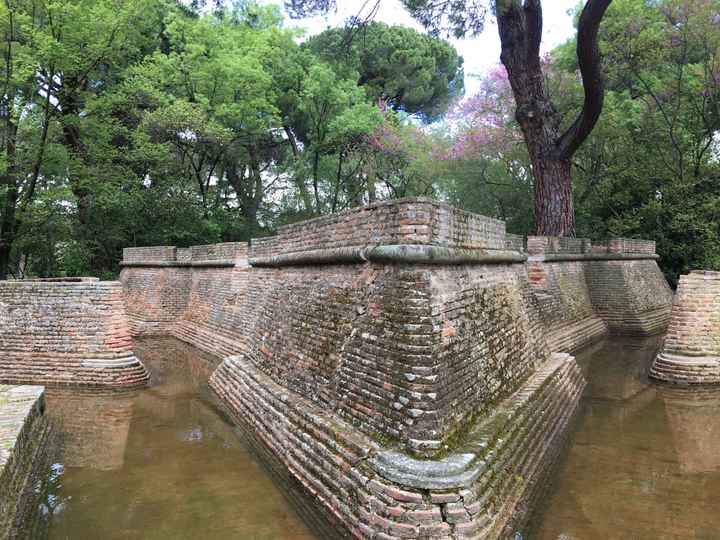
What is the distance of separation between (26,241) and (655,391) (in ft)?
49.1

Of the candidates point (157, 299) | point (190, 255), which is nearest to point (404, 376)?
point (190, 255)

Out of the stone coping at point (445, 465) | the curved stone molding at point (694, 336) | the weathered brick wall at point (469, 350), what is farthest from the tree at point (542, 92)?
the stone coping at point (445, 465)

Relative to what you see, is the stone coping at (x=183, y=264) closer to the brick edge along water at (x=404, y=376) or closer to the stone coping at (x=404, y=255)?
the brick edge along water at (x=404, y=376)

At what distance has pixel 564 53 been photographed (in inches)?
607

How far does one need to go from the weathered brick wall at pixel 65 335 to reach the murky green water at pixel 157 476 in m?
0.44

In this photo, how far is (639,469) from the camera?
4.61 metres

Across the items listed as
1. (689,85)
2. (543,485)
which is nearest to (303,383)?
(543,485)

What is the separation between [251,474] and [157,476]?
980 mm

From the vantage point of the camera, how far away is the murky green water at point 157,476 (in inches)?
148

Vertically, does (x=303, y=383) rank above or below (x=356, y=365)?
below

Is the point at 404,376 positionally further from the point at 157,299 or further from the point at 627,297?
the point at 157,299

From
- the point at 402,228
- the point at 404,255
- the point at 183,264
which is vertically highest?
the point at 402,228

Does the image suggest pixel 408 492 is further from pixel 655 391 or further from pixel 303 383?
pixel 655 391

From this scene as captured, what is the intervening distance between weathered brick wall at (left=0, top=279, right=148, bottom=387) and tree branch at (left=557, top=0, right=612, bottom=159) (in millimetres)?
10405
